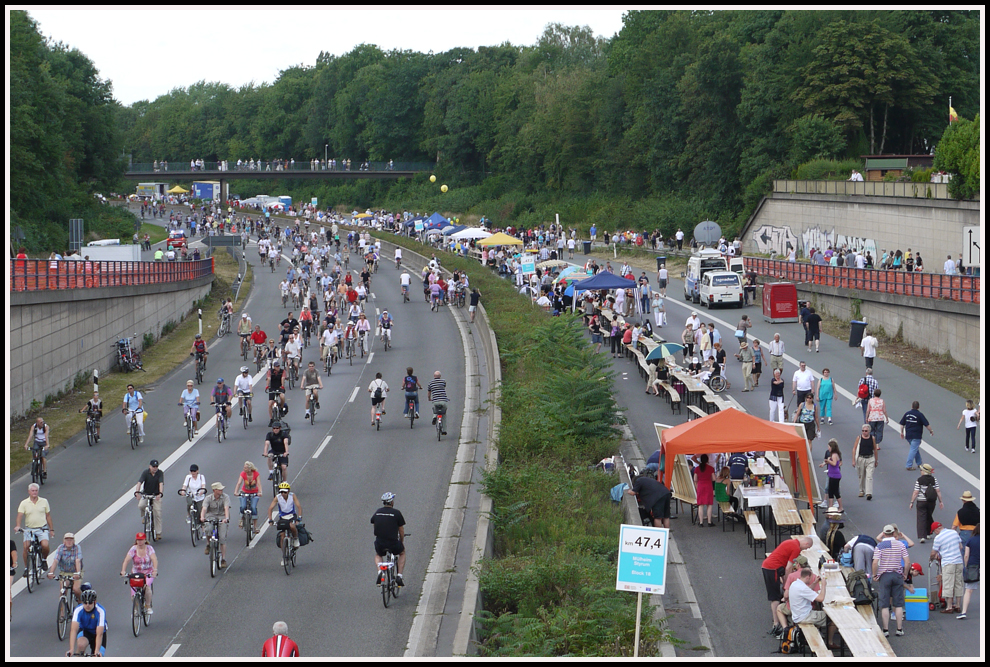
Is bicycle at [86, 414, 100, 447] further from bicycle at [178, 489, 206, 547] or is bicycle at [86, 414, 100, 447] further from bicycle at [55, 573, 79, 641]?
bicycle at [55, 573, 79, 641]

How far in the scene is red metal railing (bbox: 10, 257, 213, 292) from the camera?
31.4 m

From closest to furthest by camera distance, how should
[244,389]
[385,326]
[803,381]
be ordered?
[803,381]
[244,389]
[385,326]

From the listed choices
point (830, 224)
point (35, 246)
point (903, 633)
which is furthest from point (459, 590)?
point (35, 246)

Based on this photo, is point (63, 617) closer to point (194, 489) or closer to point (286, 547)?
point (286, 547)

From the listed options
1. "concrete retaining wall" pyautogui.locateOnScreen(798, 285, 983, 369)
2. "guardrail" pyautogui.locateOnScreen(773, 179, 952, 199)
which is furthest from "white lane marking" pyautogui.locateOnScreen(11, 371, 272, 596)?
"guardrail" pyautogui.locateOnScreen(773, 179, 952, 199)

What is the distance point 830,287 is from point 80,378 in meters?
28.4

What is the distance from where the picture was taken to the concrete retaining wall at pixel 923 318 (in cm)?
3391

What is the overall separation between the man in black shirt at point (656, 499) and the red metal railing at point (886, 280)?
1959 cm

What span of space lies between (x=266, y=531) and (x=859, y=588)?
1116 centimetres

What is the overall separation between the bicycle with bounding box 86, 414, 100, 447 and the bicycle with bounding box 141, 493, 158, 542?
28.3 ft

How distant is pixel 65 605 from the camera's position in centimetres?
1595

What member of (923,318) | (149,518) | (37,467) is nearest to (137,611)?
(149,518)

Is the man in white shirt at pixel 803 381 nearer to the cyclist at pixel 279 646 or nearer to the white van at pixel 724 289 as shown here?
the cyclist at pixel 279 646

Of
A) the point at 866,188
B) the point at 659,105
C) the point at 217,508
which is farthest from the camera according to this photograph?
the point at 659,105
